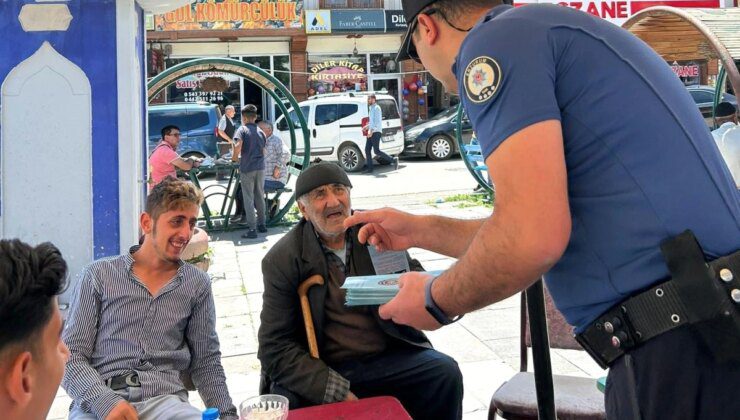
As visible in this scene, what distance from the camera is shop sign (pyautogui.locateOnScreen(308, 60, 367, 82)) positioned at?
2231cm

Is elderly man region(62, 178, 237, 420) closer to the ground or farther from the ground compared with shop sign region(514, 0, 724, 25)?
closer to the ground

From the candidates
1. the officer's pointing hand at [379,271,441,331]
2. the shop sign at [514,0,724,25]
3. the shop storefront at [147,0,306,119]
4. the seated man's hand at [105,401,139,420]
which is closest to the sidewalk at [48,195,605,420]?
the seated man's hand at [105,401,139,420]

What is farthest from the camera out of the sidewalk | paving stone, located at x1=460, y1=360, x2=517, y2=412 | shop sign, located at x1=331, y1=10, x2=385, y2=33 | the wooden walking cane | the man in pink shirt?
shop sign, located at x1=331, y1=10, x2=385, y2=33

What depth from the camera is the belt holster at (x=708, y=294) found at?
3.93 feet

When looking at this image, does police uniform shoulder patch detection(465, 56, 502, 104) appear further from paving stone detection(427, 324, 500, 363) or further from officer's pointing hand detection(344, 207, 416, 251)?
paving stone detection(427, 324, 500, 363)

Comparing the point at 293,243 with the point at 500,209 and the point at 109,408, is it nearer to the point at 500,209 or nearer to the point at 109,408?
the point at 109,408

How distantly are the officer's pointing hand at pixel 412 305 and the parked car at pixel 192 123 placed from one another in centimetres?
1445

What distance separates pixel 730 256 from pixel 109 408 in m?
2.16

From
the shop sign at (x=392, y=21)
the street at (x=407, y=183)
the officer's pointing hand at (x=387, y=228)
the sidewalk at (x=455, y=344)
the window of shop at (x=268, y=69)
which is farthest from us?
the shop sign at (x=392, y=21)

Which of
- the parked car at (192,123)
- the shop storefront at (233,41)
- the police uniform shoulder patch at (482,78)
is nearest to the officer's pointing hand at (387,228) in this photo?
the police uniform shoulder patch at (482,78)

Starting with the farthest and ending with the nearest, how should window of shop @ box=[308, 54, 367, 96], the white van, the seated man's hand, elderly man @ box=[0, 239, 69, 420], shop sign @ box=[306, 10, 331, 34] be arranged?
window of shop @ box=[308, 54, 367, 96] → shop sign @ box=[306, 10, 331, 34] → the white van → the seated man's hand → elderly man @ box=[0, 239, 69, 420]

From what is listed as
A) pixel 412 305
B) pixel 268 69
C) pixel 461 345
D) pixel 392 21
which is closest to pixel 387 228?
pixel 412 305

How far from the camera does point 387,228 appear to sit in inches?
76.7

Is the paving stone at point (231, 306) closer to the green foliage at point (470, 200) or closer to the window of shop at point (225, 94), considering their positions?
the green foliage at point (470, 200)
